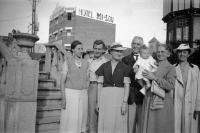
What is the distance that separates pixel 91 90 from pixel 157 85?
1524 mm

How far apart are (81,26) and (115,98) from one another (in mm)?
36518

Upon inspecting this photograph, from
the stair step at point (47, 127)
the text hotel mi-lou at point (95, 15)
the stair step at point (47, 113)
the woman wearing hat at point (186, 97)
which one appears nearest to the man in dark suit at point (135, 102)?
the woman wearing hat at point (186, 97)

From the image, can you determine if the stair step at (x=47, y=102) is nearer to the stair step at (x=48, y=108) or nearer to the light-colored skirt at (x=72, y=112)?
the stair step at (x=48, y=108)

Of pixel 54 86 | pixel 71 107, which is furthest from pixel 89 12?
pixel 71 107

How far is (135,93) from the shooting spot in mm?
4676

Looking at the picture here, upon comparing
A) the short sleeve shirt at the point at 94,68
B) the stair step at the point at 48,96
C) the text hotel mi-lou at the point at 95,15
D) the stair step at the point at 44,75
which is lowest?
the stair step at the point at 48,96

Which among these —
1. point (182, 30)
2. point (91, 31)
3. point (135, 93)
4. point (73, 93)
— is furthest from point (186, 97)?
point (91, 31)

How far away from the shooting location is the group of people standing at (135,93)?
4352mm

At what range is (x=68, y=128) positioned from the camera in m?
4.69

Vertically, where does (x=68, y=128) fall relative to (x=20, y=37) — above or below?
below

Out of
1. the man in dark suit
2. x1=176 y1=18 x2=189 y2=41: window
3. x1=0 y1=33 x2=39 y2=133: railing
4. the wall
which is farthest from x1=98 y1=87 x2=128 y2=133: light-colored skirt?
the wall

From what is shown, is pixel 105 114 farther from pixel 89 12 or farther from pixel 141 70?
Result: pixel 89 12

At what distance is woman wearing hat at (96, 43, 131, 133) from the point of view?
440 centimetres

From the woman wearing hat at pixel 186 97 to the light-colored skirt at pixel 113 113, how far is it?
1117 millimetres
